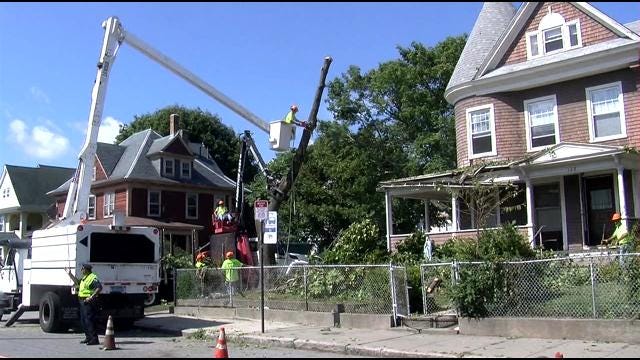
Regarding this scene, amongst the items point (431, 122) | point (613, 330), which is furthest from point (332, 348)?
point (431, 122)

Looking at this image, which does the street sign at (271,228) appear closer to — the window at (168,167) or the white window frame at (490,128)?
the white window frame at (490,128)

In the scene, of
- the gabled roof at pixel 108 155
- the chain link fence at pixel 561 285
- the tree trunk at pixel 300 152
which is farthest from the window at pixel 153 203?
the chain link fence at pixel 561 285

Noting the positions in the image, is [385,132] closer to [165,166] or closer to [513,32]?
[513,32]

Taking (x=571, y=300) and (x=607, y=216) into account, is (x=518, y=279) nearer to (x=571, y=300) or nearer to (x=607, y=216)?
(x=571, y=300)

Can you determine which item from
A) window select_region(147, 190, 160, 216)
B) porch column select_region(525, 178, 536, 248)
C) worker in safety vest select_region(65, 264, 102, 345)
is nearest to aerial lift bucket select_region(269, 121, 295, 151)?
porch column select_region(525, 178, 536, 248)

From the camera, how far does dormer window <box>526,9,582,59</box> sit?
2077 centimetres

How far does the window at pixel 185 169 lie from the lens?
145 feet

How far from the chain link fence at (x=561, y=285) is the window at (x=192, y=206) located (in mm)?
32492

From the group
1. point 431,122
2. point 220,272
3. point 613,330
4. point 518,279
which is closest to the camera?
point 613,330

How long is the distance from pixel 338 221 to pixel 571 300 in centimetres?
2589

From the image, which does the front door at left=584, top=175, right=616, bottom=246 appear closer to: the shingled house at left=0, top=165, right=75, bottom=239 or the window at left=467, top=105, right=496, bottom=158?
the window at left=467, top=105, right=496, bottom=158

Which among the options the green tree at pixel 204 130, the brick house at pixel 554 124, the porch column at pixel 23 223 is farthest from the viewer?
the green tree at pixel 204 130

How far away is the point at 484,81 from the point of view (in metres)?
22.0

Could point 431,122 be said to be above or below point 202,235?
above
